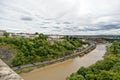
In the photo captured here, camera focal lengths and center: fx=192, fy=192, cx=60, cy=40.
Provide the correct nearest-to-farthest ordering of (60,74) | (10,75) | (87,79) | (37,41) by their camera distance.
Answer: (10,75) → (87,79) → (60,74) → (37,41)

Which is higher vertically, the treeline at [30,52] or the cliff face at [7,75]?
the cliff face at [7,75]

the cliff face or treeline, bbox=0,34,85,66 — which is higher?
the cliff face

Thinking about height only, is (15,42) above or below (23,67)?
above

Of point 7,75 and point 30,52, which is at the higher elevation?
point 7,75

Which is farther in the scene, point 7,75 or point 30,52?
point 30,52

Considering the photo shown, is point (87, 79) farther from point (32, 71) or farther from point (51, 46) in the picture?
point (51, 46)

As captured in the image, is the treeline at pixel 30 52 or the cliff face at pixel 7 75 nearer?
the cliff face at pixel 7 75

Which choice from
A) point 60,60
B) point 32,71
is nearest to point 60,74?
point 32,71

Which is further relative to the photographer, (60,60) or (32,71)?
(60,60)

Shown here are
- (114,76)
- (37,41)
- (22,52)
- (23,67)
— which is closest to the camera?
(114,76)

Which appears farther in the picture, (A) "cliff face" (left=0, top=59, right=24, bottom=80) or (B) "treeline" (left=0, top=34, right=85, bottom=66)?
(B) "treeline" (left=0, top=34, right=85, bottom=66)

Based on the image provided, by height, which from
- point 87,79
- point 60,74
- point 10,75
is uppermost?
point 10,75
